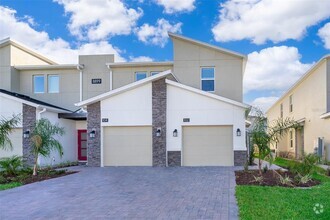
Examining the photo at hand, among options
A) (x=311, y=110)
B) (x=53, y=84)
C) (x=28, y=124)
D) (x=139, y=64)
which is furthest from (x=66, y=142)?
(x=311, y=110)

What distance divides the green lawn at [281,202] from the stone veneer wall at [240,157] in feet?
20.1

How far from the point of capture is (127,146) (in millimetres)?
17922

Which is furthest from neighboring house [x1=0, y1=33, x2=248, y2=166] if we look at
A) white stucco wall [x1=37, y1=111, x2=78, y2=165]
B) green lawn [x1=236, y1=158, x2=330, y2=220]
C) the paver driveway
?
green lawn [x1=236, y1=158, x2=330, y2=220]

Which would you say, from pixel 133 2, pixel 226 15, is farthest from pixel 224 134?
pixel 133 2

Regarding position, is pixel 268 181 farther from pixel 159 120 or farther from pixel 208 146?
pixel 159 120

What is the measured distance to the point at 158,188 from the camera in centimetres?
1051

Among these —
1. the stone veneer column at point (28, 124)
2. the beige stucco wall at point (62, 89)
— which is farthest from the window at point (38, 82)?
the stone veneer column at point (28, 124)

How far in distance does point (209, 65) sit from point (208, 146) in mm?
6560

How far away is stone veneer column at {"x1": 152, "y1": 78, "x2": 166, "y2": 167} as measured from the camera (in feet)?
57.1

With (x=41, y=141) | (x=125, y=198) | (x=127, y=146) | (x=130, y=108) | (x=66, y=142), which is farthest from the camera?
(x=66, y=142)

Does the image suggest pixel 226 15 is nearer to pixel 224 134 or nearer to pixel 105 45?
pixel 224 134

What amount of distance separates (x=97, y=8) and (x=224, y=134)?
911 centimetres

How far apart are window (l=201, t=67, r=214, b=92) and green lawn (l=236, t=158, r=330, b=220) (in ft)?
38.4

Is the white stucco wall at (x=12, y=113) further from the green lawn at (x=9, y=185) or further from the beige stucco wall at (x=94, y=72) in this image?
the green lawn at (x=9, y=185)
